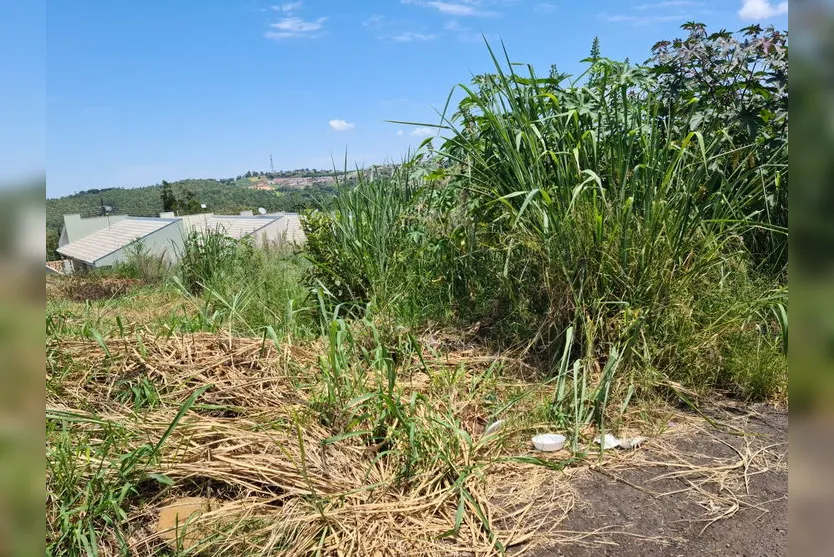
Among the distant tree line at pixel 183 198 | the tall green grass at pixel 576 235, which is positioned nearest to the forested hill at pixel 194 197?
the distant tree line at pixel 183 198

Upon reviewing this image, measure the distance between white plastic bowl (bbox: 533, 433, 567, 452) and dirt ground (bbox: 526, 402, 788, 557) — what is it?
0.61ft

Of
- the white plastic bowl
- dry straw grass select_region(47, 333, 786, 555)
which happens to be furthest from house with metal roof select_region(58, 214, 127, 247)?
the white plastic bowl

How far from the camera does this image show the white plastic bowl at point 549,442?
7.85 ft

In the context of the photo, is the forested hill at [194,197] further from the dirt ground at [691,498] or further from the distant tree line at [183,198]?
the dirt ground at [691,498]

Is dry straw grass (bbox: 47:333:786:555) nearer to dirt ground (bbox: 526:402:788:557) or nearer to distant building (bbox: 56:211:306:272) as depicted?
dirt ground (bbox: 526:402:788:557)

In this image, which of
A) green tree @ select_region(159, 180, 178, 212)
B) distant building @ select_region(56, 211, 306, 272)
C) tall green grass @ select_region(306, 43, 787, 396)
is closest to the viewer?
tall green grass @ select_region(306, 43, 787, 396)

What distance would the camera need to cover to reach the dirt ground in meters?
1.81

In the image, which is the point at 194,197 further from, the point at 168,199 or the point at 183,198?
the point at 168,199

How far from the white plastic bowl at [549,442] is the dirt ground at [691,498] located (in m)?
0.19

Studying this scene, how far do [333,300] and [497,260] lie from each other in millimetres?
1244

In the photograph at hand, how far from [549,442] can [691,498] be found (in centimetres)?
56

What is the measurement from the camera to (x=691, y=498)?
206 cm

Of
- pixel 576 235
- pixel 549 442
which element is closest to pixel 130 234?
pixel 576 235
